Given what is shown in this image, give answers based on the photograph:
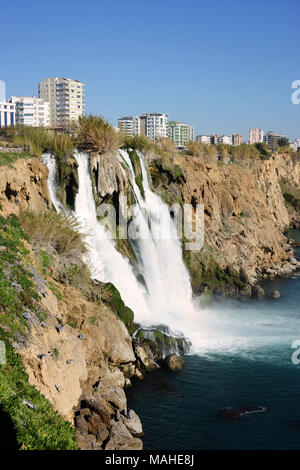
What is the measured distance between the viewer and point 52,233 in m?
17.7

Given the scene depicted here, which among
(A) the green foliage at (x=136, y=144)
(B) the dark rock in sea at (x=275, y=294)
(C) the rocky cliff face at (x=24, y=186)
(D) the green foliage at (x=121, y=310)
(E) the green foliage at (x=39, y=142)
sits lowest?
(B) the dark rock in sea at (x=275, y=294)

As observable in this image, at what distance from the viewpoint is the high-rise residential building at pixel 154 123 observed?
460 feet

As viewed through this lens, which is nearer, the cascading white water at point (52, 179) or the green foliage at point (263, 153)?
the cascading white water at point (52, 179)

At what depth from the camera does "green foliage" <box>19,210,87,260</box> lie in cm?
1721

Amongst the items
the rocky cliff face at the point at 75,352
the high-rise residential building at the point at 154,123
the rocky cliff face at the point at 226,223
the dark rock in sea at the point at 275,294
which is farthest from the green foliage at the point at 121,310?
the high-rise residential building at the point at 154,123

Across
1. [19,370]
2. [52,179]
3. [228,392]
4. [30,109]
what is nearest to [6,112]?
[30,109]

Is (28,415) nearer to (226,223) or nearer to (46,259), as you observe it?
(46,259)

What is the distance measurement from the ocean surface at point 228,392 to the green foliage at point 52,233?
17.1 ft

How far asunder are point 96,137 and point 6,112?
78050 mm

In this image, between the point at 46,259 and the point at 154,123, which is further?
the point at 154,123

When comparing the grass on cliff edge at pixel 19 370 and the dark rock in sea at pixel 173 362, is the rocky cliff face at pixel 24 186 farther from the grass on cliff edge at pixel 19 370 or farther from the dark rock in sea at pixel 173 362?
the dark rock in sea at pixel 173 362

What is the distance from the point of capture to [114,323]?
17344mm

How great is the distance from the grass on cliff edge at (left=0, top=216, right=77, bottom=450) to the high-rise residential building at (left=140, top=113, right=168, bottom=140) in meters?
128

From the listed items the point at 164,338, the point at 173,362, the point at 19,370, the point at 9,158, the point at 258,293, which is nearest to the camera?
the point at 19,370
